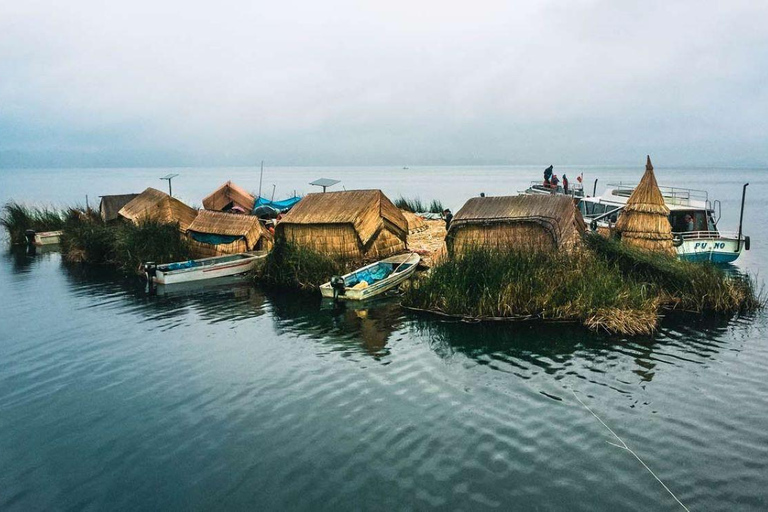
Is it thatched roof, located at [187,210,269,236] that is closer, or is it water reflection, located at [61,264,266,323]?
water reflection, located at [61,264,266,323]

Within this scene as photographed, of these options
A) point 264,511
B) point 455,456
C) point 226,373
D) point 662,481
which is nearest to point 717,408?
point 662,481

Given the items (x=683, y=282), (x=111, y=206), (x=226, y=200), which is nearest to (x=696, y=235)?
(x=683, y=282)

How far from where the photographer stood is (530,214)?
2177 centimetres

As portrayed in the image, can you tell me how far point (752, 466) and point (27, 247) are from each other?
4178cm

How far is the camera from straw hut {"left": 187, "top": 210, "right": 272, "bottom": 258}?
29.6 meters

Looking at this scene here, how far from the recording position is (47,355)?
16.3m

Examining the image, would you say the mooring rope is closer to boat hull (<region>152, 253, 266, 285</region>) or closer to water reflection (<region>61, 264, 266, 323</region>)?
water reflection (<region>61, 264, 266, 323</region>)

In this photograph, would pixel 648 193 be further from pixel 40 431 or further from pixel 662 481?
pixel 40 431

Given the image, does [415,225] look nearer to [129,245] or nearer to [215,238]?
[215,238]

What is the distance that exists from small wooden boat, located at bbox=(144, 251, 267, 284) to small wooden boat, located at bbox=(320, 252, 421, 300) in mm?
5135

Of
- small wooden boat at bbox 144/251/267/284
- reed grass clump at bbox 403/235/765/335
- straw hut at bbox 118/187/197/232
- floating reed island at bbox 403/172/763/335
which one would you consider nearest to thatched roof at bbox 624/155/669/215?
floating reed island at bbox 403/172/763/335

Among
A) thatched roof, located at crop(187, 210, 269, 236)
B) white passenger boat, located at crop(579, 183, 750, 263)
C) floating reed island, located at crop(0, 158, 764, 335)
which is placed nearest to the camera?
floating reed island, located at crop(0, 158, 764, 335)

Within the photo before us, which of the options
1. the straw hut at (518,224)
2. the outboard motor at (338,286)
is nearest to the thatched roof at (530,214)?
Answer: the straw hut at (518,224)

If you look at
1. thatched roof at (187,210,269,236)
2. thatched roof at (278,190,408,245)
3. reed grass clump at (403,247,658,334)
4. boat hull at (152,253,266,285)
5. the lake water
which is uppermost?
thatched roof at (278,190,408,245)
